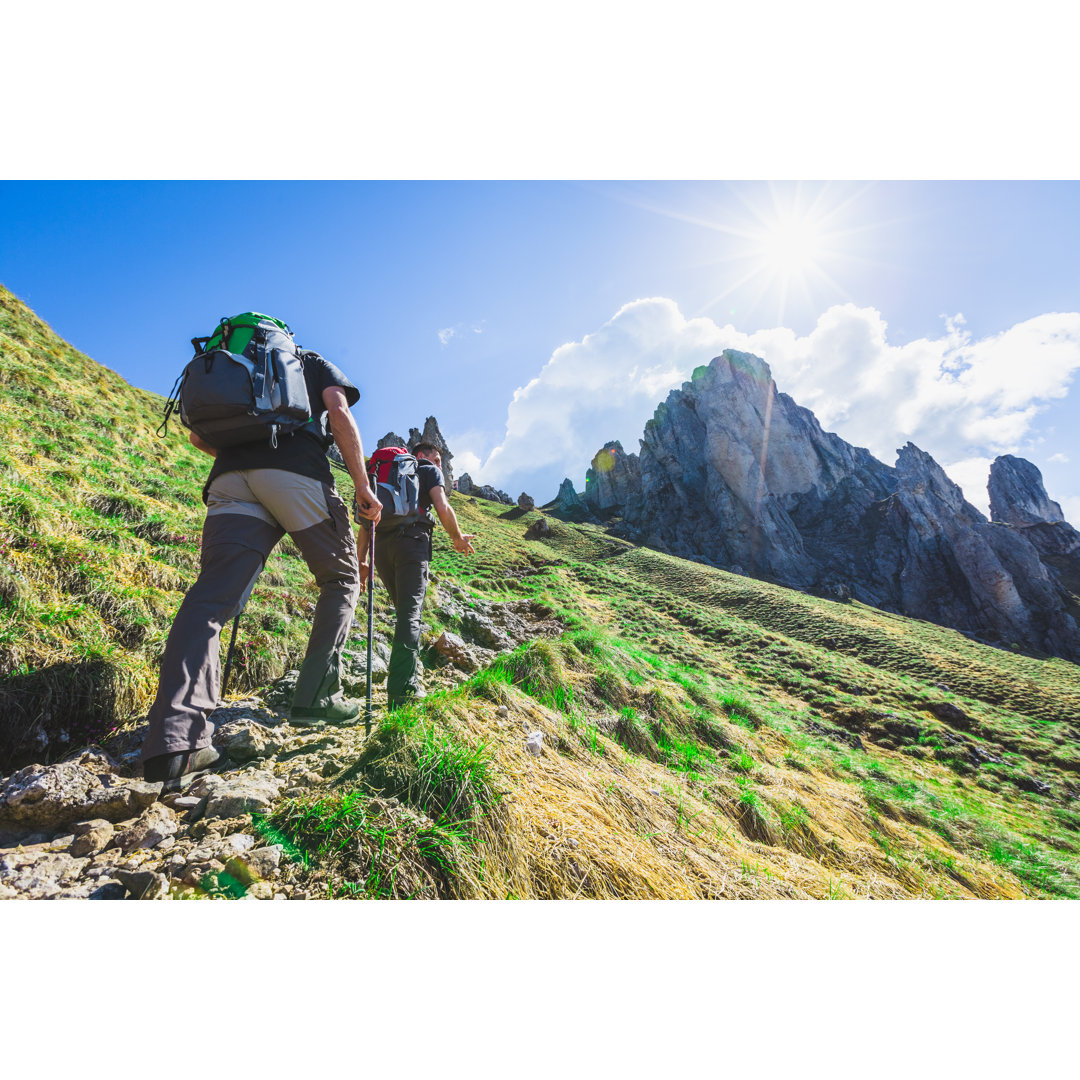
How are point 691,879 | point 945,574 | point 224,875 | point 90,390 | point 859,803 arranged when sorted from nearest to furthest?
point 224,875, point 691,879, point 859,803, point 90,390, point 945,574

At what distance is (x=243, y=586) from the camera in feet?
8.30

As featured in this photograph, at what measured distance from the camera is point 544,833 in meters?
2.04

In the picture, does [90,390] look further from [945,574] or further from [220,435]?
[945,574]

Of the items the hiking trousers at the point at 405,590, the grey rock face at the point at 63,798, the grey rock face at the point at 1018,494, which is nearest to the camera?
the grey rock face at the point at 63,798

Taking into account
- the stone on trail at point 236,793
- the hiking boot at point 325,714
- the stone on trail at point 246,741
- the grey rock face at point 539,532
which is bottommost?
the stone on trail at point 236,793

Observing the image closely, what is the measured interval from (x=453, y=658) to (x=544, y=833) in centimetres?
308

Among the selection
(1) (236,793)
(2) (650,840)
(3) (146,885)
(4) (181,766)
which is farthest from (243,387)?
(2) (650,840)

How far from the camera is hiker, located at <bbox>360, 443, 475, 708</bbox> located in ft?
12.1

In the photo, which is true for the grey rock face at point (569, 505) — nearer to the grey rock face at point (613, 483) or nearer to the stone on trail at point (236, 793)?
the grey rock face at point (613, 483)

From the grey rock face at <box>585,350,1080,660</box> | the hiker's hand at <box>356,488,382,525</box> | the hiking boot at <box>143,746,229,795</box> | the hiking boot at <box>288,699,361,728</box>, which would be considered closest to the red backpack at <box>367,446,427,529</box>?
the hiker's hand at <box>356,488,382,525</box>

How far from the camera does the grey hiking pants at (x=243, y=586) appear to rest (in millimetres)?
2150

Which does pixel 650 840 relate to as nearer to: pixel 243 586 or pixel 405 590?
pixel 243 586

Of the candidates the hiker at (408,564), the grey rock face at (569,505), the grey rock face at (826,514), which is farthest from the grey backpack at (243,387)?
the grey rock face at (569,505)

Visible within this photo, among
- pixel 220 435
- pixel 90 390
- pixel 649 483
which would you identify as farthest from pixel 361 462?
pixel 649 483
